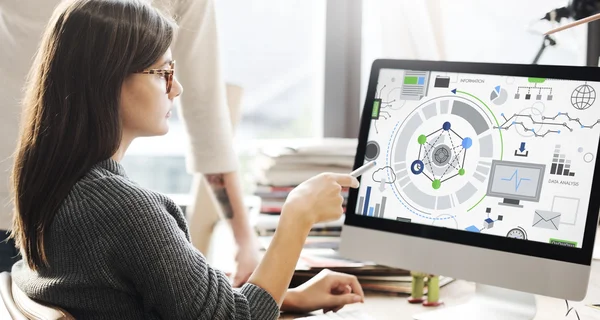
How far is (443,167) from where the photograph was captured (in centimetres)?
128

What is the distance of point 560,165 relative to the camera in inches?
45.9

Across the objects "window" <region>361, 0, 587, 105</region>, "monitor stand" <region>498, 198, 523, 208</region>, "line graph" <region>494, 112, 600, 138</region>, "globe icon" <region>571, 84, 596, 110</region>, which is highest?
"window" <region>361, 0, 587, 105</region>

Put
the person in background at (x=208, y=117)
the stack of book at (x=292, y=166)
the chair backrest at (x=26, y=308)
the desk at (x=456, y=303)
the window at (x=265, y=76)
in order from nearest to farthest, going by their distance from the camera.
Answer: the chair backrest at (x=26, y=308) → the desk at (x=456, y=303) → the person in background at (x=208, y=117) → the stack of book at (x=292, y=166) → the window at (x=265, y=76)

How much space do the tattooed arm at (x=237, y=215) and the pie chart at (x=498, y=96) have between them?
0.66 meters

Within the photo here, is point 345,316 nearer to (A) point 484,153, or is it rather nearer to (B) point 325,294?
(B) point 325,294

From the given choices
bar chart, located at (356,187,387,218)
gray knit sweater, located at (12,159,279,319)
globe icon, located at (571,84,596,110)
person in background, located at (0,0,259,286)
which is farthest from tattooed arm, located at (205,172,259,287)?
globe icon, located at (571,84,596,110)

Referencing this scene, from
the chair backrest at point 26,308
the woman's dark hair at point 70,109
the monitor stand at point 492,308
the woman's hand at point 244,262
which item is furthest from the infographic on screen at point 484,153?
the chair backrest at point 26,308

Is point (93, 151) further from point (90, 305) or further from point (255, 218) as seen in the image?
point (255, 218)

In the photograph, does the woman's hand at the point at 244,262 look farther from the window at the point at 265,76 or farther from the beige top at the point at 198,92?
the window at the point at 265,76

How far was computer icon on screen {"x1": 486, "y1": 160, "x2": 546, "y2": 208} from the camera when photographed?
1.18m

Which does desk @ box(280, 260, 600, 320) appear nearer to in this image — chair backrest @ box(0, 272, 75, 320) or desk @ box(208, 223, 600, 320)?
desk @ box(208, 223, 600, 320)

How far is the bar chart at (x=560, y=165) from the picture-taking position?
1157 mm

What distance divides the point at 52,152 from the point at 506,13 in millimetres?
1550

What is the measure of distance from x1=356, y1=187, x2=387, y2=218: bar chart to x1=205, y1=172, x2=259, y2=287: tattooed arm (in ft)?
1.24
